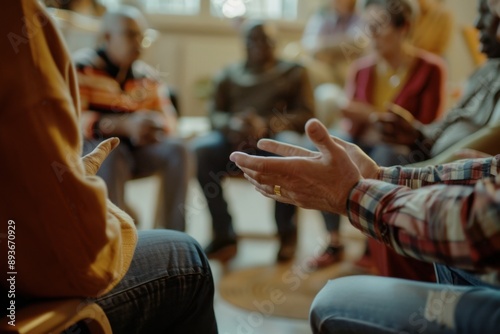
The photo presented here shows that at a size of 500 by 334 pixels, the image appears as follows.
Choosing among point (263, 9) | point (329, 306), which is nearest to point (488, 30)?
point (329, 306)

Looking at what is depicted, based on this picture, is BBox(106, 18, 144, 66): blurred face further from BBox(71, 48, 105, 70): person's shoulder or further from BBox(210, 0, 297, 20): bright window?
BBox(210, 0, 297, 20): bright window

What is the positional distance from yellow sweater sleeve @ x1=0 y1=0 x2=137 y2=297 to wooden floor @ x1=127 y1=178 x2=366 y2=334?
0.98 m

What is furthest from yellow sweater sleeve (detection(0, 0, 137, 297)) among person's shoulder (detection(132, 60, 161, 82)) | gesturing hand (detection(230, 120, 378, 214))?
person's shoulder (detection(132, 60, 161, 82))

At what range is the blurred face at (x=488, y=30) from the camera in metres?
1.65

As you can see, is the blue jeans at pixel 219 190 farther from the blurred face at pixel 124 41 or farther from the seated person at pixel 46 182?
the seated person at pixel 46 182

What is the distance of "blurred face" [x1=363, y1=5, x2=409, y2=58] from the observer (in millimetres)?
2189

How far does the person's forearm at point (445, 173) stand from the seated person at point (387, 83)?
1045 millimetres

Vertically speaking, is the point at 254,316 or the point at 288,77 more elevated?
the point at 288,77

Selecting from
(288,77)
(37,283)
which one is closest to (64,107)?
(37,283)

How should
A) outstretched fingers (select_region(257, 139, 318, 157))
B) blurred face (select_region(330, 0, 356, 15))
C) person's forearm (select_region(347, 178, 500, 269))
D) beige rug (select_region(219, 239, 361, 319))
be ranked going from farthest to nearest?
1. blurred face (select_region(330, 0, 356, 15))
2. beige rug (select_region(219, 239, 361, 319))
3. outstretched fingers (select_region(257, 139, 318, 157))
4. person's forearm (select_region(347, 178, 500, 269))

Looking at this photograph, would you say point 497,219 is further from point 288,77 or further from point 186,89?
point 186,89

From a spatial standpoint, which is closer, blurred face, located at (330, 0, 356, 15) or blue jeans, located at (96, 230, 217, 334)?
blue jeans, located at (96, 230, 217, 334)

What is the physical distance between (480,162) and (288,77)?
5.33ft

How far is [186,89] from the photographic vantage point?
4277 mm
